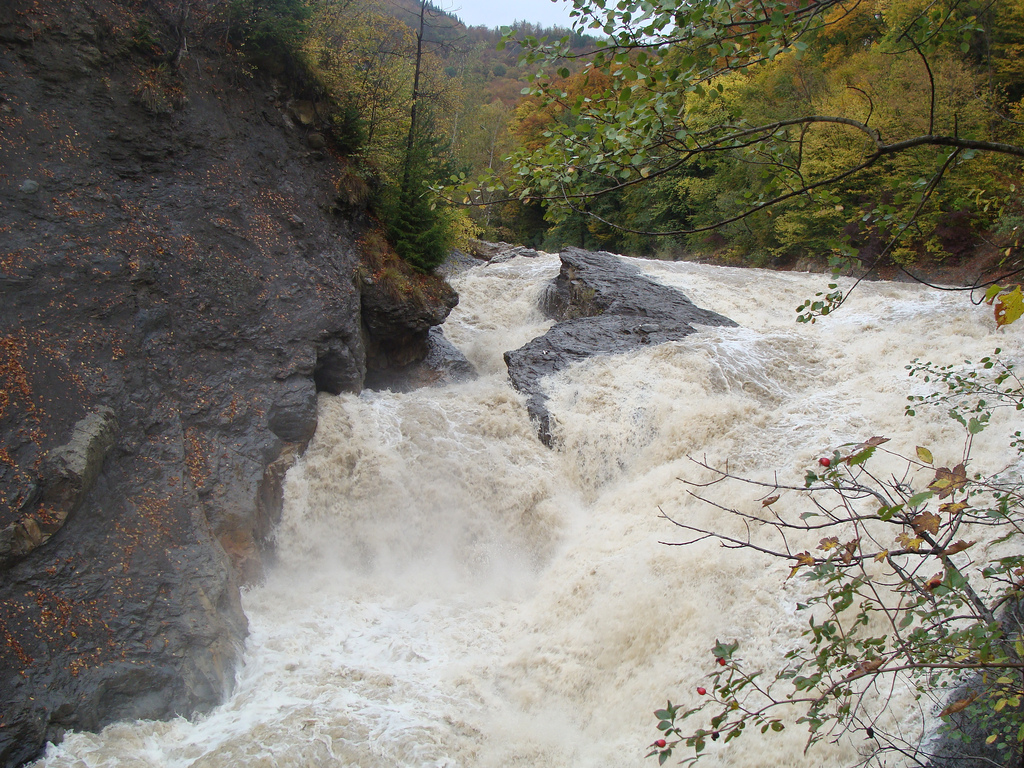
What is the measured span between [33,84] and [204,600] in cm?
635

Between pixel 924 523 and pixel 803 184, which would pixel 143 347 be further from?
pixel 924 523

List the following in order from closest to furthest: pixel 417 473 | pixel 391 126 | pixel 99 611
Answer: pixel 99 611 < pixel 417 473 < pixel 391 126

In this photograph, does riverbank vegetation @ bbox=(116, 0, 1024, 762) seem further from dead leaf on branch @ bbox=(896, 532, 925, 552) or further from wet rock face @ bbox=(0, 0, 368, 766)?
wet rock face @ bbox=(0, 0, 368, 766)

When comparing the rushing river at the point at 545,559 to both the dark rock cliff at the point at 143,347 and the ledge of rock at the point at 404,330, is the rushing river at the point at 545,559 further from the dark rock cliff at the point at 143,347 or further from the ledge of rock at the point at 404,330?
the ledge of rock at the point at 404,330

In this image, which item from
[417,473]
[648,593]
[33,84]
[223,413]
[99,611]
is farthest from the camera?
[417,473]

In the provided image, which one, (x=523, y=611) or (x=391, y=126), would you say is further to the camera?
(x=391, y=126)

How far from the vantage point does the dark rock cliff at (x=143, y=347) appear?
532cm

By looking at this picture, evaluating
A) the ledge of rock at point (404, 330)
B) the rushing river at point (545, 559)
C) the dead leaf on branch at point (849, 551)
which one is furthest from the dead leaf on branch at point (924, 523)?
the ledge of rock at point (404, 330)

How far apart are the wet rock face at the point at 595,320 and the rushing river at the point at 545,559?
15.0 inches

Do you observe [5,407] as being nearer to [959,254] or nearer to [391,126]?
[391,126]

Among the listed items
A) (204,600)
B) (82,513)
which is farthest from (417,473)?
(82,513)

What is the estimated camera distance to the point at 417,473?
8906 millimetres

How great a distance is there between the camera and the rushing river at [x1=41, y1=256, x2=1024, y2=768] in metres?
5.27

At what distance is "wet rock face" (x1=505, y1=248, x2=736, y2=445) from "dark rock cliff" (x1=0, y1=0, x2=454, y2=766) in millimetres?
3072
